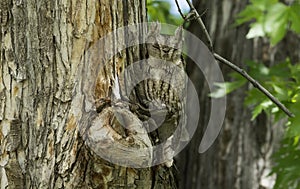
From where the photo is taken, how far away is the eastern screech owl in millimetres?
1531

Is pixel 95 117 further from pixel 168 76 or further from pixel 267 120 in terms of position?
pixel 267 120

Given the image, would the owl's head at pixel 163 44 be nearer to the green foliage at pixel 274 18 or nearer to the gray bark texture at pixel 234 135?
the green foliage at pixel 274 18

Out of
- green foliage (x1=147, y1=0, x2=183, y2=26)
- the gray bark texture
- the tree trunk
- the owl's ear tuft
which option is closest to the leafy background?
the gray bark texture

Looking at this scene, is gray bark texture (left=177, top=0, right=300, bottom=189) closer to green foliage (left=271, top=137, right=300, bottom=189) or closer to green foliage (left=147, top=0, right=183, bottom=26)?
green foliage (left=147, top=0, right=183, bottom=26)

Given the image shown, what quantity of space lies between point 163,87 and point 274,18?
1381mm

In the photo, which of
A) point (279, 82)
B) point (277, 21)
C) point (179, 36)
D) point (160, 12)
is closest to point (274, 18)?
point (277, 21)

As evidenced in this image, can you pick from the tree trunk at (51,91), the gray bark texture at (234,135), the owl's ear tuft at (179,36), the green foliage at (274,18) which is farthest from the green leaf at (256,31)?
the tree trunk at (51,91)

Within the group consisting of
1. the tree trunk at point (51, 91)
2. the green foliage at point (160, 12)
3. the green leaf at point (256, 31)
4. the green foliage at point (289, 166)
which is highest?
the green foliage at point (160, 12)

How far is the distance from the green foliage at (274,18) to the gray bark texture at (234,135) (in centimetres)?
36

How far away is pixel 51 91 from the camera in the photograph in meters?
1.51

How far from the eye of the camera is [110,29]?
1.56 metres

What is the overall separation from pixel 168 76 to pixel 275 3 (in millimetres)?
1428

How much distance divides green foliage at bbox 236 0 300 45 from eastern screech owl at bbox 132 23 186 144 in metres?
1.18

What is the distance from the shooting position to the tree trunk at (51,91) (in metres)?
1.47
